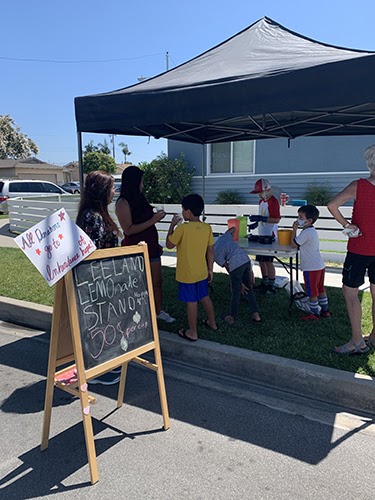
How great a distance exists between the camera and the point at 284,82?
11.7 ft

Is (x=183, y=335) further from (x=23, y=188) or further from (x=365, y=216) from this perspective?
(x=23, y=188)

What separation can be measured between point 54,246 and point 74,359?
0.82 m

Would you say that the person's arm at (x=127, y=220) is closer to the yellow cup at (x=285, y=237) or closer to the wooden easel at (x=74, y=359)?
the wooden easel at (x=74, y=359)

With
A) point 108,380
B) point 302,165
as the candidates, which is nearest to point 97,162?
point 302,165

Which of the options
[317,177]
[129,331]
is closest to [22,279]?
[129,331]

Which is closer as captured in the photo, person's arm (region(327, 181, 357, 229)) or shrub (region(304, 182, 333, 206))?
person's arm (region(327, 181, 357, 229))

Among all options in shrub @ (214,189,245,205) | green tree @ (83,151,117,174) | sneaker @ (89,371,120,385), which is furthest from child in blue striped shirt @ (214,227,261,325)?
green tree @ (83,151,117,174)

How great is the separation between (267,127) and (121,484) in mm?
5716

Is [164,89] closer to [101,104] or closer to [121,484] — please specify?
[101,104]

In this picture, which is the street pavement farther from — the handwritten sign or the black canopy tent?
the black canopy tent

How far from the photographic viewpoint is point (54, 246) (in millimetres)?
2529

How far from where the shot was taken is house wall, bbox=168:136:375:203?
37.6 feet

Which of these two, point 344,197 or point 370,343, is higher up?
point 344,197

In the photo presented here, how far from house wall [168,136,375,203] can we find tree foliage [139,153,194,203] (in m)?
0.72
